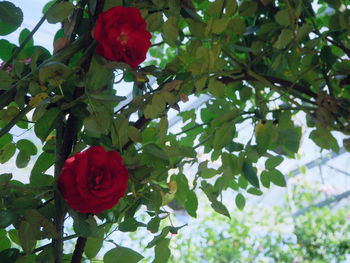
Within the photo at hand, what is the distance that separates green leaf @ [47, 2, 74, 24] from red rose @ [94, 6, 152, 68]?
0.17 ft

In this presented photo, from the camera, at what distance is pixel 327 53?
0.67m

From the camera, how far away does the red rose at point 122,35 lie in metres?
0.41

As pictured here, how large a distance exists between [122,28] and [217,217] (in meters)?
3.51

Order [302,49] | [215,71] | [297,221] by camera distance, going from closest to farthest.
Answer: [215,71] < [302,49] < [297,221]

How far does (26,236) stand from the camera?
16.6 inches

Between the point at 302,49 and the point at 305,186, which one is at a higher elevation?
the point at 305,186

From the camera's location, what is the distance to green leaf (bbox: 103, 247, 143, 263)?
1.53 feet

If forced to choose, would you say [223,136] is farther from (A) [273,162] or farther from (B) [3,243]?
(B) [3,243]

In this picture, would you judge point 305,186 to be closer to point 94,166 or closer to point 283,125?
point 283,125

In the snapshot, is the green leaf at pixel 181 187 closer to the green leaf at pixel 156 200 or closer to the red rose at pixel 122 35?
the green leaf at pixel 156 200

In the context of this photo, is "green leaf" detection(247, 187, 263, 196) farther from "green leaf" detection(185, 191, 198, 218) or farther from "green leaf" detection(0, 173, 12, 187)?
"green leaf" detection(0, 173, 12, 187)

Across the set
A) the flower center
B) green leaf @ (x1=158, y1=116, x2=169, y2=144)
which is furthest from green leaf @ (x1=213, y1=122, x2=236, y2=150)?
the flower center

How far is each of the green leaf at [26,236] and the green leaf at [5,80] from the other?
5.5 inches

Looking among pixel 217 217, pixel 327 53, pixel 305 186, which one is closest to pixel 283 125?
pixel 327 53
